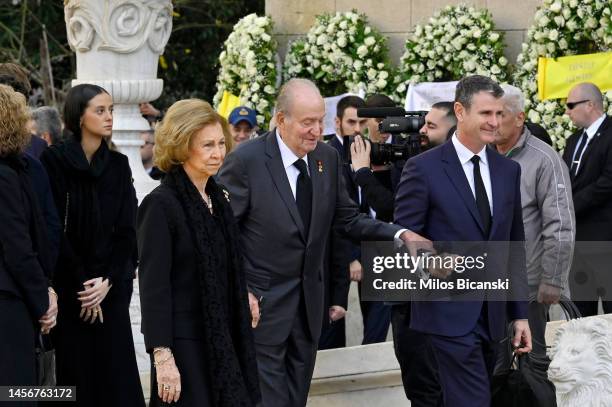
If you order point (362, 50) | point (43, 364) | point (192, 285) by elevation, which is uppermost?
point (362, 50)

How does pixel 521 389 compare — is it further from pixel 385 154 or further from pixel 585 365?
pixel 385 154

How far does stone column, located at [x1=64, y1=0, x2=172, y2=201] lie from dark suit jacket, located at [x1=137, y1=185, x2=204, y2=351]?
4680mm

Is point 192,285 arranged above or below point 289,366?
above

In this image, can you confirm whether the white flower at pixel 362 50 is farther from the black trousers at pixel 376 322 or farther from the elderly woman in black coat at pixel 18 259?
the elderly woman in black coat at pixel 18 259

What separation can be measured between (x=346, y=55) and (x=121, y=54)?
333 centimetres

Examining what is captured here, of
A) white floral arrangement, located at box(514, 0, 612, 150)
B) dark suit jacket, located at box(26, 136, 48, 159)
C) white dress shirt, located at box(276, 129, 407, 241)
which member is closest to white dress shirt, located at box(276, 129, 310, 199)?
white dress shirt, located at box(276, 129, 407, 241)

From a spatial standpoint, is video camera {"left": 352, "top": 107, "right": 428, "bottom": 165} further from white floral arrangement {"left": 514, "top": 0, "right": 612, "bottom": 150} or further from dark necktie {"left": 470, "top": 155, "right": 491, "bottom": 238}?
white floral arrangement {"left": 514, "top": 0, "right": 612, "bottom": 150}

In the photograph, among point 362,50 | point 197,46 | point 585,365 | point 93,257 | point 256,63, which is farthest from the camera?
point 197,46

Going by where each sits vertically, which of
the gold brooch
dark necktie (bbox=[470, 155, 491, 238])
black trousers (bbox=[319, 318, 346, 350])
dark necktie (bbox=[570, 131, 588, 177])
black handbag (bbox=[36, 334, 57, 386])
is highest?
the gold brooch

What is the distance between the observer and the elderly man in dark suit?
22.8 feet

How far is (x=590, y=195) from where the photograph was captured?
33.1ft

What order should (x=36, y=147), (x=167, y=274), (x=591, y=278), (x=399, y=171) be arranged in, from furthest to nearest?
(x=591, y=278) → (x=399, y=171) → (x=36, y=147) → (x=167, y=274)

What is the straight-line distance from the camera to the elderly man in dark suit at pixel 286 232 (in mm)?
6953

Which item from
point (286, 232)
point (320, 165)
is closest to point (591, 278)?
point (320, 165)
